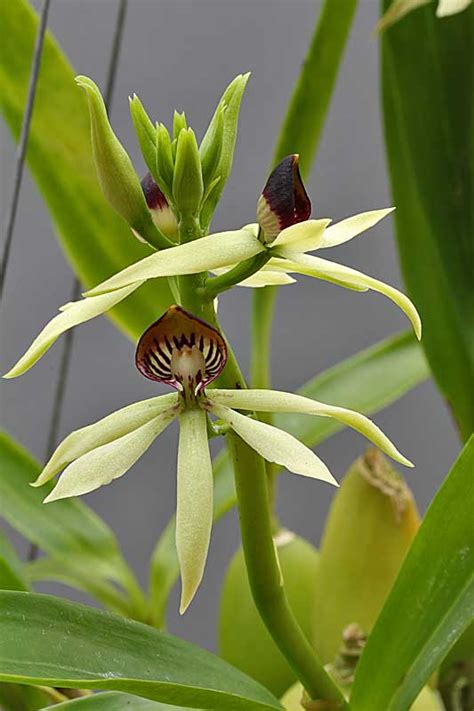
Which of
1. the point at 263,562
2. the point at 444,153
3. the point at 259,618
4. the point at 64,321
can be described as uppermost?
the point at 444,153

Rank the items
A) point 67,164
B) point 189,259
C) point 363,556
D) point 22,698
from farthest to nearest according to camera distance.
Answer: point 67,164, point 363,556, point 22,698, point 189,259

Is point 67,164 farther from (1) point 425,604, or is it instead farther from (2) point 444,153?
(1) point 425,604

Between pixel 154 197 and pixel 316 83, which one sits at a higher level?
pixel 316 83

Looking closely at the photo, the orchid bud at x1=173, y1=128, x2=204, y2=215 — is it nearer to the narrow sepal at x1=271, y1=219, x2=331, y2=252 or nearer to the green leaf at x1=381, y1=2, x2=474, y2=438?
the narrow sepal at x1=271, y1=219, x2=331, y2=252

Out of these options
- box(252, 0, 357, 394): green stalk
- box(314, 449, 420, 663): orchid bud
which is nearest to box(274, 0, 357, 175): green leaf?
box(252, 0, 357, 394): green stalk

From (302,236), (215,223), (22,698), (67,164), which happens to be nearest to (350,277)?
(302,236)

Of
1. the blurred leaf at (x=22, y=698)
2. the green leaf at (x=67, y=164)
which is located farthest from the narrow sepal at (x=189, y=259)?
the green leaf at (x=67, y=164)
